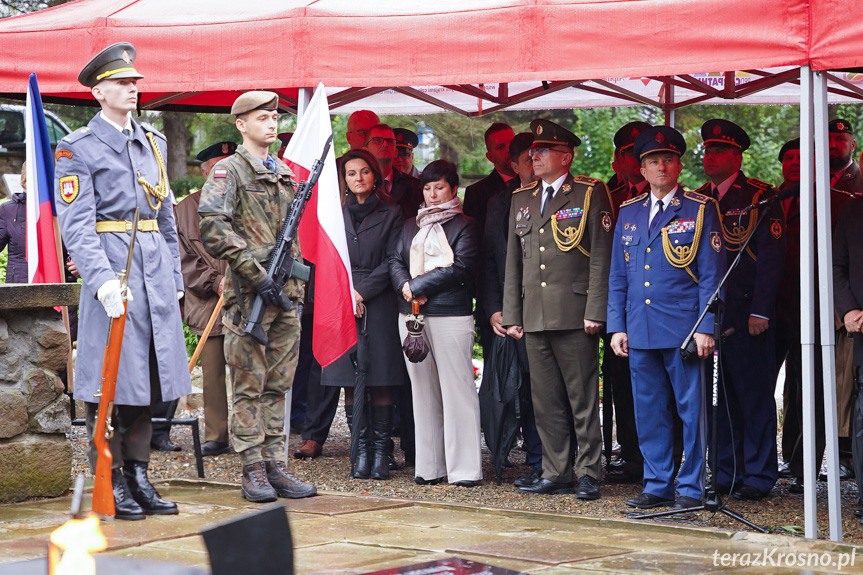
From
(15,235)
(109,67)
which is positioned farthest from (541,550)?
(15,235)

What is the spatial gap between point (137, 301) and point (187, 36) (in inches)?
78.9

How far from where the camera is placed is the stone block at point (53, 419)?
17.4 ft

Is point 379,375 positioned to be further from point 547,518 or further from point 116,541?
point 116,541

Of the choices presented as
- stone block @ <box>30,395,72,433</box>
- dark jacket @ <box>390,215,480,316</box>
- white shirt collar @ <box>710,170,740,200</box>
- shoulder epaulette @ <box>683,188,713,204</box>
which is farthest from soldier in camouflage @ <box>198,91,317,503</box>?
white shirt collar @ <box>710,170,740,200</box>

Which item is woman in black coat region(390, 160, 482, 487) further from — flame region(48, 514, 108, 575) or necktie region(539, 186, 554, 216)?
flame region(48, 514, 108, 575)

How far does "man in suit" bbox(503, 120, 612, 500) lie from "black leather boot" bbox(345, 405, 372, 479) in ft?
3.28

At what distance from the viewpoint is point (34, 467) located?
5250mm

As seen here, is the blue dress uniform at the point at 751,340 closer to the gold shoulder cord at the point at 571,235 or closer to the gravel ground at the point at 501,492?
the gravel ground at the point at 501,492

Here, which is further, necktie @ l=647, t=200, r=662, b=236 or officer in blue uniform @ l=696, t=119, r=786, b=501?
officer in blue uniform @ l=696, t=119, r=786, b=501

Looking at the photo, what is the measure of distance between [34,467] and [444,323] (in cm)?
237

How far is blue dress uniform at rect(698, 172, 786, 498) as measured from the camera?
20.0 feet

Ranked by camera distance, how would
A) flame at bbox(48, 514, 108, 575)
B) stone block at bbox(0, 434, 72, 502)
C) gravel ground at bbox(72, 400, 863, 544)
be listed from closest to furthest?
flame at bbox(48, 514, 108, 575)
stone block at bbox(0, 434, 72, 502)
gravel ground at bbox(72, 400, 863, 544)

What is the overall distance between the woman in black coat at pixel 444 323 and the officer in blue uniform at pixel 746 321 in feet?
4.58

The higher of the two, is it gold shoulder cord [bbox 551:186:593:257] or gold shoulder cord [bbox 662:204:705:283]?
gold shoulder cord [bbox 551:186:593:257]
